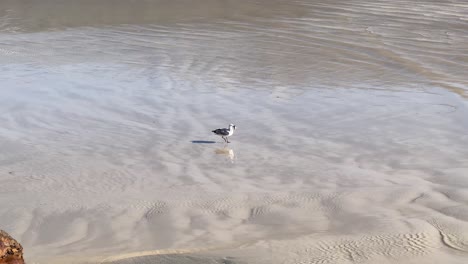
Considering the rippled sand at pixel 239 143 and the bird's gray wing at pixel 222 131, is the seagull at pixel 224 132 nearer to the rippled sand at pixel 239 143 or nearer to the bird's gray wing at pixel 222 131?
the bird's gray wing at pixel 222 131

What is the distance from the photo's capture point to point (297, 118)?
33.8 feet

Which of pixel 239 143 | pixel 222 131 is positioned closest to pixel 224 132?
pixel 222 131

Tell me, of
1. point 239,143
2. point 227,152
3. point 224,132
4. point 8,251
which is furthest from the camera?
point 239,143

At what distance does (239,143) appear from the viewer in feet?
30.3

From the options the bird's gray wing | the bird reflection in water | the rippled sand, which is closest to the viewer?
the rippled sand

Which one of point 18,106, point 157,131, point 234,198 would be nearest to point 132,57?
point 18,106

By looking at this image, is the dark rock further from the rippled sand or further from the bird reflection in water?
the bird reflection in water

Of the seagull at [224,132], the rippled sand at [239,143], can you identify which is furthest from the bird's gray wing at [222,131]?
the rippled sand at [239,143]

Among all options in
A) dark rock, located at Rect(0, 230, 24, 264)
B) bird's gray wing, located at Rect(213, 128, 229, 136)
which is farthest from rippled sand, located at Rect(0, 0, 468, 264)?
dark rock, located at Rect(0, 230, 24, 264)

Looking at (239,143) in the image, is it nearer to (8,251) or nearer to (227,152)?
(227,152)

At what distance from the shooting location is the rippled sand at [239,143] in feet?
19.6

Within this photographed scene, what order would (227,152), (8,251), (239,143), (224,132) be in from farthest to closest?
(239,143)
(224,132)
(227,152)
(8,251)

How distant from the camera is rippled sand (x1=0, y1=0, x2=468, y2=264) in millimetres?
5969

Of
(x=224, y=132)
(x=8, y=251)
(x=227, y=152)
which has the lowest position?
(x=227, y=152)
